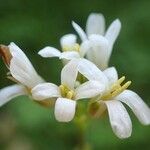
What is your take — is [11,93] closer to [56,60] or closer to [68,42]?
[68,42]

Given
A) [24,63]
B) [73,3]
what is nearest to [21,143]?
[73,3]

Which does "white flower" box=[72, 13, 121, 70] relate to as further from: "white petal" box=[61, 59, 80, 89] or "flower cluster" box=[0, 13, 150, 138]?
"white petal" box=[61, 59, 80, 89]

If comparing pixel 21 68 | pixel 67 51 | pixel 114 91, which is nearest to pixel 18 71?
pixel 21 68

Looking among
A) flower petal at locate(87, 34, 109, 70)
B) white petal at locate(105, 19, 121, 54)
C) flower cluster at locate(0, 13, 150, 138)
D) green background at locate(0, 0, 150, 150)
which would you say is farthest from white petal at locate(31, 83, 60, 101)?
green background at locate(0, 0, 150, 150)

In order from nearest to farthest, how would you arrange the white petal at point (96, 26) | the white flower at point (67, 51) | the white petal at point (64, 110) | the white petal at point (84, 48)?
the white petal at point (64, 110)
the white flower at point (67, 51)
the white petal at point (84, 48)
the white petal at point (96, 26)

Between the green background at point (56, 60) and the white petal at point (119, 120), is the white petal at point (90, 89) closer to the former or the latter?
the white petal at point (119, 120)

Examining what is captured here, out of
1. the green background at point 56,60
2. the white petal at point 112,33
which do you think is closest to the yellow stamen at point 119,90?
the white petal at point 112,33
